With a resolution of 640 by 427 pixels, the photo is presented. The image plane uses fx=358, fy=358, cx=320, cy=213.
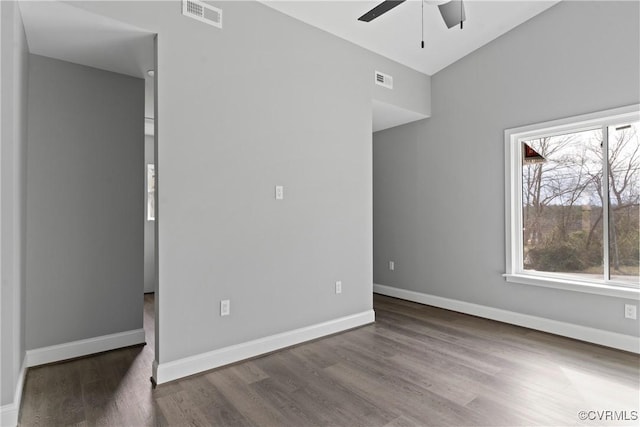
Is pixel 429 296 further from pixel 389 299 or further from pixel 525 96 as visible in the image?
pixel 525 96

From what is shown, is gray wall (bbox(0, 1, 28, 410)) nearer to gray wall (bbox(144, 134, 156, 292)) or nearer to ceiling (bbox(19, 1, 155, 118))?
ceiling (bbox(19, 1, 155, 118))

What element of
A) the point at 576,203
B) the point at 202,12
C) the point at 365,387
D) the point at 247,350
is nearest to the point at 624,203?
the point at 576,203

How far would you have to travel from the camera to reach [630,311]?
3.15 metres

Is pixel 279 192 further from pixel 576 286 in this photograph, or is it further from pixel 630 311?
pixel 630 311

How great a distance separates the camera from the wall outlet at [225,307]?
290cm

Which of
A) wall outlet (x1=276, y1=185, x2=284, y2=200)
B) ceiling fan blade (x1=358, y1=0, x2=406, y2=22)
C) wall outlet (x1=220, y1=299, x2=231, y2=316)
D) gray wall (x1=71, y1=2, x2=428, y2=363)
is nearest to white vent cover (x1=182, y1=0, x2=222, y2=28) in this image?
gray wall (x1=71, y1=2, x2=428, y2=363)

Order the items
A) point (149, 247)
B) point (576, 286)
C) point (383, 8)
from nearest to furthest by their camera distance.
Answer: point (383, 8), point (576, 286), point (149, 247)

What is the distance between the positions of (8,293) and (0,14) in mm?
1566

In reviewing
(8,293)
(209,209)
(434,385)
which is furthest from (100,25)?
(434,385)

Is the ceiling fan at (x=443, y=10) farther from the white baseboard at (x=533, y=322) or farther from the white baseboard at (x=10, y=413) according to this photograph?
the white baseboard at (x=10, y=413)

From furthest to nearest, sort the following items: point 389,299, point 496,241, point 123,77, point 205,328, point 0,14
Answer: point 389,299 → point 496,241 → point 123,77 → point 205,328 → point 0,14

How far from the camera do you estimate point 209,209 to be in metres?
2.83

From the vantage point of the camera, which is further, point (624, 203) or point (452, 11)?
point (624, 203)

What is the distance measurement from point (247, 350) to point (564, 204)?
345cm
